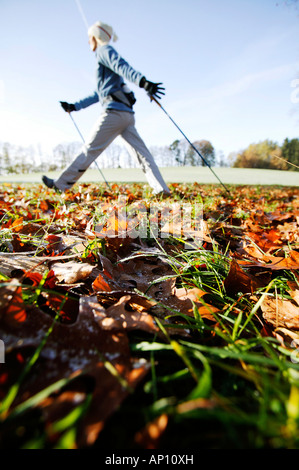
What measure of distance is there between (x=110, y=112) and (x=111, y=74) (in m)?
0.80

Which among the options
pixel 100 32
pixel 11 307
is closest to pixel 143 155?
pixel 100 32

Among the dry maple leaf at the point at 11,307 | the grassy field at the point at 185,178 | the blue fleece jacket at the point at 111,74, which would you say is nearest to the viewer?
the dry maple leaf at the point at 11,307

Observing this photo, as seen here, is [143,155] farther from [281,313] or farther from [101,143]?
[281,313]

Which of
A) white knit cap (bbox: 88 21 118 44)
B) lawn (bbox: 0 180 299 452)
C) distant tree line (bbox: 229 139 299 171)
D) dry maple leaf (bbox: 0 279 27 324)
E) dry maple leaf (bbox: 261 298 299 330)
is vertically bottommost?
dry maple leaf (bbox: 261 298 299 330)

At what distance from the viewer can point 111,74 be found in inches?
158

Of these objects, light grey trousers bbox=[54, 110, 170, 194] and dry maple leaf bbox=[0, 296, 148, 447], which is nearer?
dry maple leaf bbox=[0, 296, 148, 447]

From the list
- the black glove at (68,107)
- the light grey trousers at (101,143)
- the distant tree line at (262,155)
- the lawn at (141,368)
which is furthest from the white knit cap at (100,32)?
the distant tree line at (262,155)

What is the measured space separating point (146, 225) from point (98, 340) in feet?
3.82

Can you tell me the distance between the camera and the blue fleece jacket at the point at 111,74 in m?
3.55

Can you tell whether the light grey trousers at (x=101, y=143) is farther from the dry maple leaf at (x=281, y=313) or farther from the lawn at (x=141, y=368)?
the dry maple leaf at (x=281, y=313)

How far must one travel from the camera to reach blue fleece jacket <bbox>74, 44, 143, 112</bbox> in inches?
140

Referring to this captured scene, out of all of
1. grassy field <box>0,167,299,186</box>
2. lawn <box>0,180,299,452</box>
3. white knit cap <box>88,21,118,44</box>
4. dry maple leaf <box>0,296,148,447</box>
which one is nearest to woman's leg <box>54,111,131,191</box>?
white knit cap <box>88,21,118,44</box>

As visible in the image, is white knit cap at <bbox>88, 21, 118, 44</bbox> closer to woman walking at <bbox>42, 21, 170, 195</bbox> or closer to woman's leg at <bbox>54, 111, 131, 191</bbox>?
woman walking at <bbox>42, 21, 170, 195</bbox>
